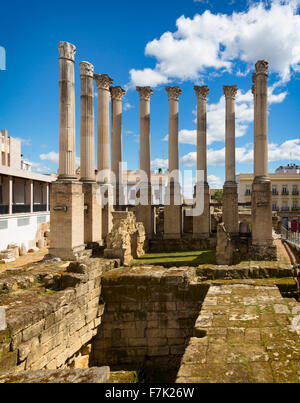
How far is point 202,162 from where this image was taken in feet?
64.1

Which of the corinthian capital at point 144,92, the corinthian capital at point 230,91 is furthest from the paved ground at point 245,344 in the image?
the corinthian capital at point 144,92

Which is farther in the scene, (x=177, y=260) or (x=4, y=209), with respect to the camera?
(x=4, y=209)

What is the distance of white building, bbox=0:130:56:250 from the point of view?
20.0 m

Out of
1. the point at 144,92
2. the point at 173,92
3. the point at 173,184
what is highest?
the point at 144,92

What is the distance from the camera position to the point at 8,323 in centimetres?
575

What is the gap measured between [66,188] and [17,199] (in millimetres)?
14173

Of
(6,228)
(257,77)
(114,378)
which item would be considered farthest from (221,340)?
(6,228)

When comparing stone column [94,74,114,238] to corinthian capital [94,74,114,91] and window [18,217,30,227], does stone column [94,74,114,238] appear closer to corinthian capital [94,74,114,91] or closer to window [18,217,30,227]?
corinthian capital [94,74,114,91]

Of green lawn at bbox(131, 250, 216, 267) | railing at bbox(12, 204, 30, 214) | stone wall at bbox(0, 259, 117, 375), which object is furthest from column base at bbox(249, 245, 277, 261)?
railing at bbox(12, 204, 30, 214)

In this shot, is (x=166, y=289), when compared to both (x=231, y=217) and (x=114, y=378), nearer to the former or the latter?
(x=114, y=378)

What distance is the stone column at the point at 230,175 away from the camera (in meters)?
18.6

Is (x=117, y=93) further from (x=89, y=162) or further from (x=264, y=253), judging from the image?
(x=264, y=253)

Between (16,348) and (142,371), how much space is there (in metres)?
4.78

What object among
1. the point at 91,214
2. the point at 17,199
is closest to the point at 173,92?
the point at 91,214
